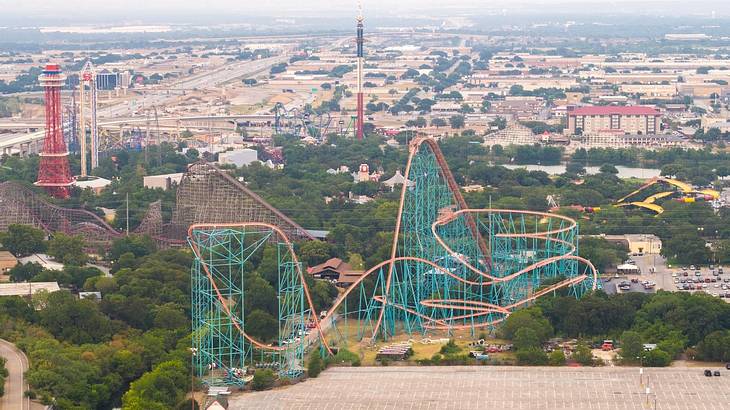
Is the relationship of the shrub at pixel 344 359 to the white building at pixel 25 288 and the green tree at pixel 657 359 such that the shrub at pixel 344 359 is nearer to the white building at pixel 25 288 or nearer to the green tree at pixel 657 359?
the green tree at pixel 657 359

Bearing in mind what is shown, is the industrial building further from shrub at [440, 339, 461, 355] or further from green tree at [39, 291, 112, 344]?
green tree at [39, 291, 112, 344]

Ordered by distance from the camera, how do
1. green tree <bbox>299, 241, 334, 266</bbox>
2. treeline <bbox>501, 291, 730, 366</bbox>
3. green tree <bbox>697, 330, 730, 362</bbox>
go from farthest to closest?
green tree <bbox>299, 241, 334, 266</bbox>, treeline <bbox>501, 291, 730, 366</bbox>, green tree <bbox>697, 330, 730, 362</bbox>

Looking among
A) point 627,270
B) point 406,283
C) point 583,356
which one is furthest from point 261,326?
point 627,270

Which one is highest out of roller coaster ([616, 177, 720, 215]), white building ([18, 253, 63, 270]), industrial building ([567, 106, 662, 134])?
white building ([18, 253, 63, 270])

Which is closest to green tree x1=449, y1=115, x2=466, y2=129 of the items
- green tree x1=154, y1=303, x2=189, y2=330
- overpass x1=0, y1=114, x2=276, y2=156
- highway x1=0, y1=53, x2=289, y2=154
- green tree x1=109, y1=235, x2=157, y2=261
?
overpass x1=0, y1=114, x2=276, y2=156

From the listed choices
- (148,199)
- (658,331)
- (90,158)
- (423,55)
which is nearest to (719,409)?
(658,331)

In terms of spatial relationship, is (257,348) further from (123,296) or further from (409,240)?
(409,240)

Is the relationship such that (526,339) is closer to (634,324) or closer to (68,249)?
(634,324)
